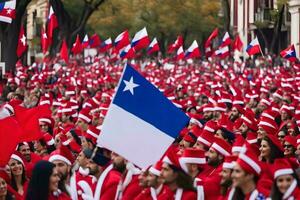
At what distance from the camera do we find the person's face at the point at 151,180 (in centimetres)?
1180

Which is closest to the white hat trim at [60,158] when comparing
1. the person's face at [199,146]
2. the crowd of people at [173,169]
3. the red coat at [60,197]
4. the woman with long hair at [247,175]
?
the crowd of people at [173,169]

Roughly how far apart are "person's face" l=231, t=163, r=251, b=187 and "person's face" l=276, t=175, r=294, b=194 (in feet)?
0.91

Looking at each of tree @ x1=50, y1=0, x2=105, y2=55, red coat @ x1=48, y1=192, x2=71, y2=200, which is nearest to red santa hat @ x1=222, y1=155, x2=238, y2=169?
red coat @ x1=48, y1=192, x2=71, y2=200

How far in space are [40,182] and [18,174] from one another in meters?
2.00

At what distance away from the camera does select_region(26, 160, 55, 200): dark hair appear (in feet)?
33.6

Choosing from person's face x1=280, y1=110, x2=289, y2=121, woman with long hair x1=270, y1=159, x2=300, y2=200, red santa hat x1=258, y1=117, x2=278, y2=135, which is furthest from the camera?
person's face x1=280, y1=110, x2=289, y2=121

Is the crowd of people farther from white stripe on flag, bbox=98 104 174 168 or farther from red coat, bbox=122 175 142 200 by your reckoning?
white stripe on flag, bbox=98 104 174 168

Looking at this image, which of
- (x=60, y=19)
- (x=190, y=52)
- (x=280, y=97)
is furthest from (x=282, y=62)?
(x=280, y=97)

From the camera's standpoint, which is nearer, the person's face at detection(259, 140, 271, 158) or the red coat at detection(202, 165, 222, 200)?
the red coat at detection(202, 165, 222, 200)

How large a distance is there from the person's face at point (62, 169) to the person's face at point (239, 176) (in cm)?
233

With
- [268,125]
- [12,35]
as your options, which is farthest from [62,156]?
[12,35]

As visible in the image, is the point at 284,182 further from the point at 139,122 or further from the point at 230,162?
the point at 139,122

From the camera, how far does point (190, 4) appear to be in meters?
95.5

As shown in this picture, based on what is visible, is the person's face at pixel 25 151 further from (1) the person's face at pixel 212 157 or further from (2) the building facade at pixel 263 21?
(2) the building facade at pixel 263 21
